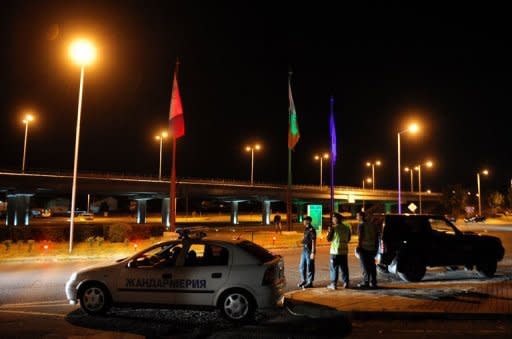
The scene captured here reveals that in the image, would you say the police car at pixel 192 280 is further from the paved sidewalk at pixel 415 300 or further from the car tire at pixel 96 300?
the paved sidewalk at pixel 415 300

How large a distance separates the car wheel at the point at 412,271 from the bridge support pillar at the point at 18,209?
55.5 m

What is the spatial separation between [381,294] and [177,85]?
17.9 meters

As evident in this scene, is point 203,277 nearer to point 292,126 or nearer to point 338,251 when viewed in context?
point 338,251

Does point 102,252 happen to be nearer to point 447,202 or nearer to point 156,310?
point 156,310

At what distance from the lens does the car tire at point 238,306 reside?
8688mm

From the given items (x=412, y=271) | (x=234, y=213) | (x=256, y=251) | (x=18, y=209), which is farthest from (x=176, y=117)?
(x=234, y=213)

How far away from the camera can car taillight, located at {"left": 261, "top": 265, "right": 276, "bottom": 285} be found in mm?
8695

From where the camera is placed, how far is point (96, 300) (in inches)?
362

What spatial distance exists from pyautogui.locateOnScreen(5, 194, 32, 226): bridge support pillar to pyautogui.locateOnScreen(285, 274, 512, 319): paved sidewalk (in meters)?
56.1

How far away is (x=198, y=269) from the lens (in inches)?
351

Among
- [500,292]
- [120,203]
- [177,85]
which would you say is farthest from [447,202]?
[120,203]

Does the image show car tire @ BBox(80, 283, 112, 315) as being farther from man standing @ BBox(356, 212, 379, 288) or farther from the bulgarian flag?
the bulgarian flag

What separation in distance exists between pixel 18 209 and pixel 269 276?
192 ft

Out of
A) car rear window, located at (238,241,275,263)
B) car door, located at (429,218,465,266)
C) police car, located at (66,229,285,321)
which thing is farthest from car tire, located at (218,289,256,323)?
car door, located at (429,218,465,266)
